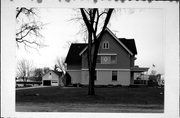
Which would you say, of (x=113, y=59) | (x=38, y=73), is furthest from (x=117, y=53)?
(x=38, y=73)

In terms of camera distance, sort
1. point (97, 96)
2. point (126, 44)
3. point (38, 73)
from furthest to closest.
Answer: point (38, 73), point (97, 96), point (126, 44)

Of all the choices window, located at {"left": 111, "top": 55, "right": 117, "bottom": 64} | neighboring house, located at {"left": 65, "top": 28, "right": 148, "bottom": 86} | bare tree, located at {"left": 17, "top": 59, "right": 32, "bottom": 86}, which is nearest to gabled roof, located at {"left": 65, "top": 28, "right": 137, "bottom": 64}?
neighboring house, located at {"left": 65, "top": 28, "right": 148, "bottom": 86}

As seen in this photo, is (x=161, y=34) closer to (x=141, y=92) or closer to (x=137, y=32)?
(x=137, y=32)

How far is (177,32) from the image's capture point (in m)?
4.65

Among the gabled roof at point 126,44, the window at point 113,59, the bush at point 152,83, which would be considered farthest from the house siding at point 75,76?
the bush at point 152,83

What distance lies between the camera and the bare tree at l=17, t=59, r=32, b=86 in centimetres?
497

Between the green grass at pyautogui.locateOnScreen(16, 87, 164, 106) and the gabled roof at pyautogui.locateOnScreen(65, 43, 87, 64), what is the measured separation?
1.69ft

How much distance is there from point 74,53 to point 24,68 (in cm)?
94

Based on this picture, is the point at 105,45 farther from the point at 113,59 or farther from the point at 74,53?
the point at 74,53

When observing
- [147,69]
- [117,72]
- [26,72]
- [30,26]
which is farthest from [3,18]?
[147,69]

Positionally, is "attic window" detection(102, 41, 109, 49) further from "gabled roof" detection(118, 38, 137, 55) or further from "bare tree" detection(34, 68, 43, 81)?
"bare tree" detection(34, 68, 43, 81)

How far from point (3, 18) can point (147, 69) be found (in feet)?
8.88

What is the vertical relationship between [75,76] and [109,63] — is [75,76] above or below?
below

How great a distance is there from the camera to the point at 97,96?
5.10 meters
